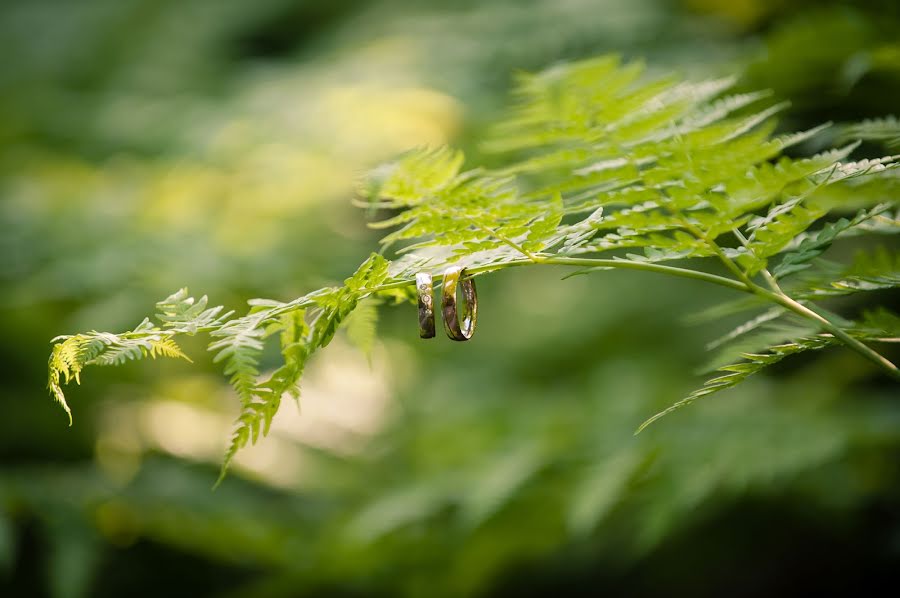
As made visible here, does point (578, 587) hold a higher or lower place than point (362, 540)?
lower

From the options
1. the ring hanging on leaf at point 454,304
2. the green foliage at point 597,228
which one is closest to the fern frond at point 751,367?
the green foliage at point 597,228

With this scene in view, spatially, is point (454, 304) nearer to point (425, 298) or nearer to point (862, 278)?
point (425, 298)

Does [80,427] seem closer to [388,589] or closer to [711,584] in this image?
[388,589]

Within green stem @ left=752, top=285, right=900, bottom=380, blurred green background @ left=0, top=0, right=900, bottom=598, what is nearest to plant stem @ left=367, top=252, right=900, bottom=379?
green stem @ left=752, top=285, right=900, bottom=380

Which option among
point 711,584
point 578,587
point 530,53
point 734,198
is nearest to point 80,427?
point 578,587

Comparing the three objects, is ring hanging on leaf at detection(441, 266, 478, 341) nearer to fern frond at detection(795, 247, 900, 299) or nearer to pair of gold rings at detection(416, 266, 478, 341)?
pair of gold rings at detection(416, 266, 478, 341)

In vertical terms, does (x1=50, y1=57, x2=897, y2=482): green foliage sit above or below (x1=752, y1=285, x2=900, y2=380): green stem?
above
